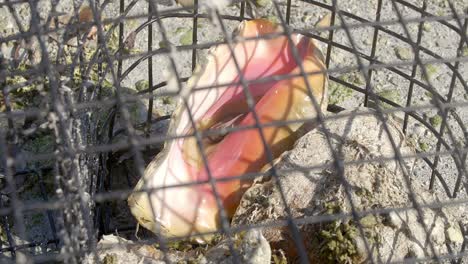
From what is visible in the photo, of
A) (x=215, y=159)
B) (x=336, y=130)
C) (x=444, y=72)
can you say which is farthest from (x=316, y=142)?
(x=444, y=72)

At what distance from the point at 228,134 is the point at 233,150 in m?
0.05

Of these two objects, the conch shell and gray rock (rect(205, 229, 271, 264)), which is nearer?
gray rock (rect(205, 229, 271, 264))

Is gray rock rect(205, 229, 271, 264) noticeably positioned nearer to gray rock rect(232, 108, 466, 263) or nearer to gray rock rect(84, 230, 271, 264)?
gray rock rect(84, 230, 271, 264)

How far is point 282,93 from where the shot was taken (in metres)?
1.40

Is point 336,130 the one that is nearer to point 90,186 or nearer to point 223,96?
point 223,96

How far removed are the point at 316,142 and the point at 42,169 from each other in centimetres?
52

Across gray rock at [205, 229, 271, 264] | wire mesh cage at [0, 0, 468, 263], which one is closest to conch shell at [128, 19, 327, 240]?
wire mesh cage at [0, 0, 468, 263]

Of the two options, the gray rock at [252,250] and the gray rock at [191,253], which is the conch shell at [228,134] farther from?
the gray rock at [252,250]

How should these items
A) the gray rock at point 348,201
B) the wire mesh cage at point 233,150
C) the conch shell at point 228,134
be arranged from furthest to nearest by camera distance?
the conch shell at point 228,134 < the gray rock at point 348,201 < the wire mesh cage at point 233,150

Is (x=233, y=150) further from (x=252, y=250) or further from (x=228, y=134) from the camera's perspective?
(x=252, y=250)

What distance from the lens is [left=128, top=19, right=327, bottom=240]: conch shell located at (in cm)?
131

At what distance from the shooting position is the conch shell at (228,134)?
1308mm

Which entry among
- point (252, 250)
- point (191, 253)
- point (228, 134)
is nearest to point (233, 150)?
point (228, 134)

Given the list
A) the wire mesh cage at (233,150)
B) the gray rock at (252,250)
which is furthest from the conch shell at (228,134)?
the gray rock at (252,250)
